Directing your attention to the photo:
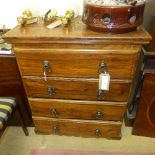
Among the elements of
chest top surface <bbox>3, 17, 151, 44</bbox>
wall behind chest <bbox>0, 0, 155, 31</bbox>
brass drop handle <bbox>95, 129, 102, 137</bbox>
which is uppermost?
wall behind chest <bbox>0, 0, 155, 31</bbox>

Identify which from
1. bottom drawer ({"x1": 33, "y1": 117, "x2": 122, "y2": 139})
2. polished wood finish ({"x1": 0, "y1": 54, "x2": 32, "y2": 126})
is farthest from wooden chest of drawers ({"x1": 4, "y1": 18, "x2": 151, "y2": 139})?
polished wood finish ({"x1": 0, "y1": 54, "x2": 32, "y2": 126})

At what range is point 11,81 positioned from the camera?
1457mm

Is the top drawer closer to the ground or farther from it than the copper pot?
closer to the ground

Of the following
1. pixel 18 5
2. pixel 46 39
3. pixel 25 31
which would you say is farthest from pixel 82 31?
pixel 18 5

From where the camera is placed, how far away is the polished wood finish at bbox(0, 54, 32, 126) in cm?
136

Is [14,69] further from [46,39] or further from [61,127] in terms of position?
[61,127]

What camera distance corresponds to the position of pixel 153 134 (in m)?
1.60

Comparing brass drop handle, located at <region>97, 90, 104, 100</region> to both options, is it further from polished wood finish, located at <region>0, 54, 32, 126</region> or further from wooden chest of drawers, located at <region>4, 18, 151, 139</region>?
polished wood finish, located at <region>0, 54, 32, 126</region>

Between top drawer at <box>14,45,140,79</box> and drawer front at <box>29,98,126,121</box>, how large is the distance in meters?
0.24

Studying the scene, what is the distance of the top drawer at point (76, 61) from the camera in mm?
1108

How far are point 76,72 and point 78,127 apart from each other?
53 cm

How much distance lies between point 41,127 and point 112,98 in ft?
2.10

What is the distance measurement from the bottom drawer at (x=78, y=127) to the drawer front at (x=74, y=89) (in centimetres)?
24

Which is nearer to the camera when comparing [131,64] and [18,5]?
[131,64]
